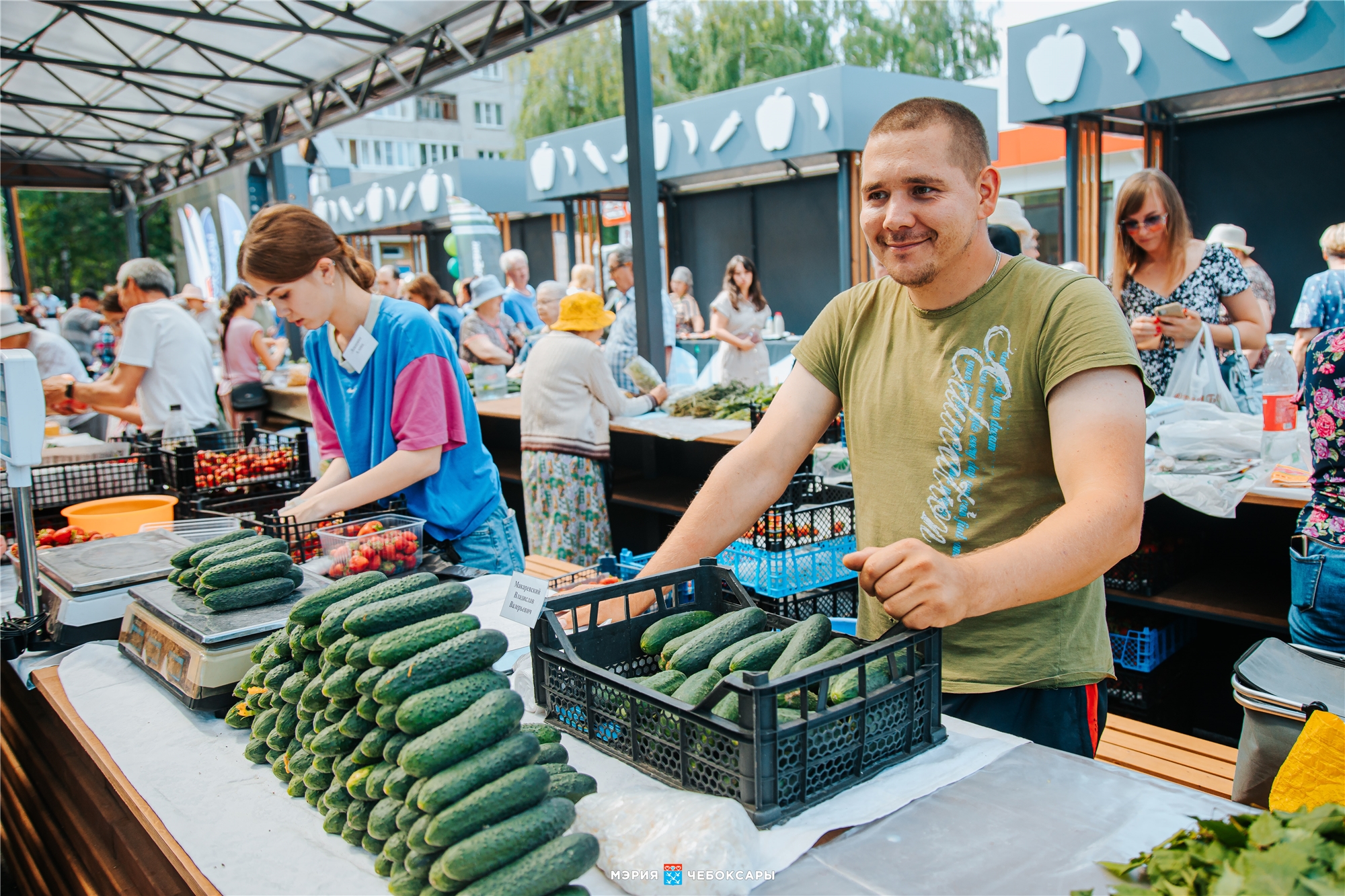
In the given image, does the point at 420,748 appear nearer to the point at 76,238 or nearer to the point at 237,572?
the point at 237,572

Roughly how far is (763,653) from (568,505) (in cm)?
384

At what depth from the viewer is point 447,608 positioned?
1.51 m

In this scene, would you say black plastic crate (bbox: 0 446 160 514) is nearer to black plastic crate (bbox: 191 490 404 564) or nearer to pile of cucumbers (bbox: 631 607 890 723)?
black plastic crate (bbox: 191 490 404 564)

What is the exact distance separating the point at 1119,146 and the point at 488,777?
16622mm

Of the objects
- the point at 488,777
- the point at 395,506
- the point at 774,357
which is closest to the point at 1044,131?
the point at 774,357

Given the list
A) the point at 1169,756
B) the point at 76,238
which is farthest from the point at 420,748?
the point at 76,238

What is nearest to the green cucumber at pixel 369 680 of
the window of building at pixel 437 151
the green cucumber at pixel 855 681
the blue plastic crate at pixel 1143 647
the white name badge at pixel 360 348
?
the green cucumber at pixel 855 681

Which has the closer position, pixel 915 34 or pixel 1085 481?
pixel 1085 481

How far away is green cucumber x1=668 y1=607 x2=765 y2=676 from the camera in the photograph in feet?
5.26

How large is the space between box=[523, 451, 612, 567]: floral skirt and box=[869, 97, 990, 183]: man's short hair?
12.2ft

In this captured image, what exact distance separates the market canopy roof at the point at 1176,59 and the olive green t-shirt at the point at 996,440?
831 cm

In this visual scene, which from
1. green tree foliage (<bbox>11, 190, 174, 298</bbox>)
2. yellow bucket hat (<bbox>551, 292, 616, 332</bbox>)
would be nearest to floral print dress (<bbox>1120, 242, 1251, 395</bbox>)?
yellow bucket hat (<bbox>551, 292, 616, 332</bbox>)

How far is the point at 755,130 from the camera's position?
13.2 meters

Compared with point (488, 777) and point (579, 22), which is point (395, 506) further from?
point (579, 22)
